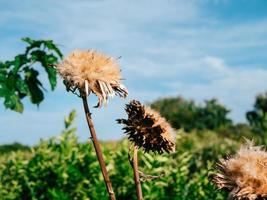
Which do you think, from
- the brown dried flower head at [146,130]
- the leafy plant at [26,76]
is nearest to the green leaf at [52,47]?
the leafy plant at [26,76]

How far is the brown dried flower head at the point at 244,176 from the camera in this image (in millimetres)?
1718

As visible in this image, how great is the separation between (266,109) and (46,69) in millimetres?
44078

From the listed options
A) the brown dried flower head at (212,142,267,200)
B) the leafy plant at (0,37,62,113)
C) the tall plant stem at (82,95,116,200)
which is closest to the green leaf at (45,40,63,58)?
the leafy plant at (0,37,62,113)

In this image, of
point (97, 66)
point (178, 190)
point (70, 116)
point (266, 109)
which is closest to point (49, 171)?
point (70, 116)

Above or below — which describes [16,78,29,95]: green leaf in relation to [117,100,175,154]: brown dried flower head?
above

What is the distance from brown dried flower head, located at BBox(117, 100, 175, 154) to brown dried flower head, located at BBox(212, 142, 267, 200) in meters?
0.38

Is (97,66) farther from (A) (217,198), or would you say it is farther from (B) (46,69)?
(A) (217,198)

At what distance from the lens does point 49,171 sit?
18.8 ft

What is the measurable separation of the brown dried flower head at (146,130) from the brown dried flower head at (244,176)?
38 centimetres

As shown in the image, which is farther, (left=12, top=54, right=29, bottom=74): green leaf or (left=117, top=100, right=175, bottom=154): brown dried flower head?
(left=12, top=54, right=29, bottom=74): green leaf

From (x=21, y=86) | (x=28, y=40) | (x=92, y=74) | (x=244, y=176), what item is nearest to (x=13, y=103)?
(x=21, y=86)

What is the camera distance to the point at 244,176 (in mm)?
1754

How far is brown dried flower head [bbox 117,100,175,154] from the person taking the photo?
7.16ft

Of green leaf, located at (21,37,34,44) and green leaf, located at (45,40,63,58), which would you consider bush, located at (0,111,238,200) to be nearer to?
green leaf, located at (45,40,63,58)
